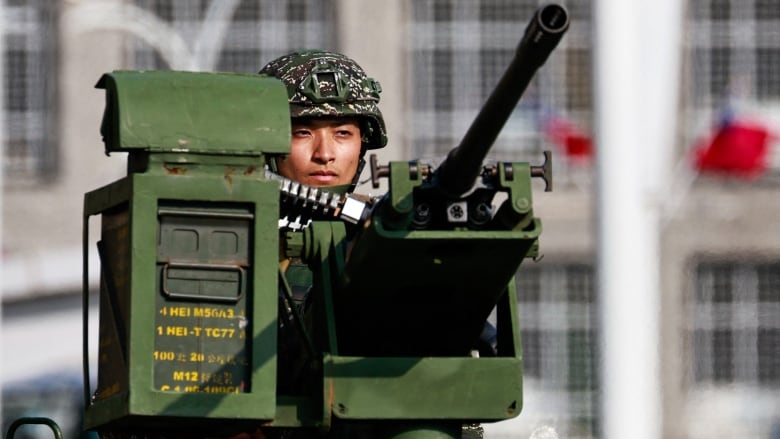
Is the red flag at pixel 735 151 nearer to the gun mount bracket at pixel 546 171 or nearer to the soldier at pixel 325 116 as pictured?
the soldier at pixel 325 116

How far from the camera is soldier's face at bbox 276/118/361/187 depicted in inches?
546

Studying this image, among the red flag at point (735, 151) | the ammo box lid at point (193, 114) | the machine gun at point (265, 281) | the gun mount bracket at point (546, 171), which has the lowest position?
the red flag at point (735, 151)

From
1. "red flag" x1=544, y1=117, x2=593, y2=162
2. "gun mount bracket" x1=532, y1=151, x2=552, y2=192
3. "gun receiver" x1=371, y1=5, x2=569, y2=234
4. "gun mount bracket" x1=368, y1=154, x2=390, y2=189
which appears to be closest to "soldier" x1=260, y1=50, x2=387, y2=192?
"gun mount bracket" x1=532, y1=151, x2=552, y2=192

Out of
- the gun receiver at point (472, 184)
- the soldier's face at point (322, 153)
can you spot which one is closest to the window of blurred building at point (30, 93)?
the soldier's face at point (322, 153)

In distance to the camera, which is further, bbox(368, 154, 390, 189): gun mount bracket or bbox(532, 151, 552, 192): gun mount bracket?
bbox(532, 151, 552, 192): gun mount bracket

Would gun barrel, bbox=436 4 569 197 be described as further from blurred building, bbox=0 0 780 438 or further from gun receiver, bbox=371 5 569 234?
blurred building, bbox=0 0 780 438

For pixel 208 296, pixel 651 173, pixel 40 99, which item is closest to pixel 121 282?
pixel 208 296

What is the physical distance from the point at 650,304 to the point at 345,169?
31.3 ft

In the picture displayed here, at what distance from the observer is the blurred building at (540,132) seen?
165 feet

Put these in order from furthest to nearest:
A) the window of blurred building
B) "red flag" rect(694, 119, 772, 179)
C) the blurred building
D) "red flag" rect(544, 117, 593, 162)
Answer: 1. the window of blurred building
2. the blurred building
3. "red flag" rect(544, 117, 593, 162)
4. "red flag" rect(694, 119, 772, 179)

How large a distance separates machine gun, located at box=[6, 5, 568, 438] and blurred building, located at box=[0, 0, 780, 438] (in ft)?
121

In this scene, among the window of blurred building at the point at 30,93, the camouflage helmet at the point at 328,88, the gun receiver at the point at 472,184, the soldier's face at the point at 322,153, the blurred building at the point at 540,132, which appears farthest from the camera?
the window of blurred building at the point at 30,93

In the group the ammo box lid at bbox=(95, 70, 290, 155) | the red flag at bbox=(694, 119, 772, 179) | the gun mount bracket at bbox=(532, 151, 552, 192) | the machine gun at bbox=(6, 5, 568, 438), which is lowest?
the red flag at bbox=(694, 119, 772, 179)

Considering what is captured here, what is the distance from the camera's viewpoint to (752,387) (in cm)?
5109
